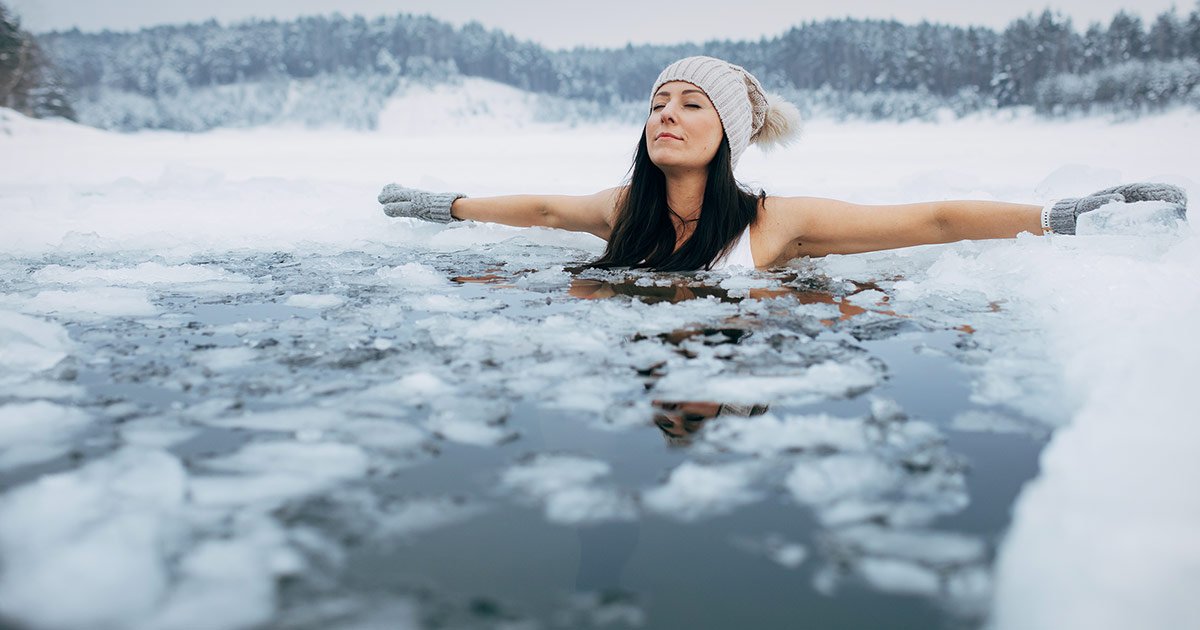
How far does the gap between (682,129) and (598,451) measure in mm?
2045

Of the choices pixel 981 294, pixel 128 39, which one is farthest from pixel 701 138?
pixel 128 39

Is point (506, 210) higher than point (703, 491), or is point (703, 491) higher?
point (506, 210)

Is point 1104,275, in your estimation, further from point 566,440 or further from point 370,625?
point 370,625

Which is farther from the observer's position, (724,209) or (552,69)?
(552,69)

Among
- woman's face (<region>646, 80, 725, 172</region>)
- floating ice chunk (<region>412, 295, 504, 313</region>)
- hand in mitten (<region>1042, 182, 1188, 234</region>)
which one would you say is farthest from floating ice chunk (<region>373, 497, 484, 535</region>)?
hand in mitten (<region>1042, 182, 1188, 234</region>)

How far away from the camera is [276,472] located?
1.07m

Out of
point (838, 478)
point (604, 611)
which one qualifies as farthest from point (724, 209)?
point (604, 611)

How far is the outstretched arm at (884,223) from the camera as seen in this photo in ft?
8.62

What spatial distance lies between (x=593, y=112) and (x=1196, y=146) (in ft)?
88.7

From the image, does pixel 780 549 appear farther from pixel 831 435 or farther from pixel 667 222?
pixel 667 222

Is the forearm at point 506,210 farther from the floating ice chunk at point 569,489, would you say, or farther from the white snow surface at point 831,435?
the floating ice chunk at point 569,489

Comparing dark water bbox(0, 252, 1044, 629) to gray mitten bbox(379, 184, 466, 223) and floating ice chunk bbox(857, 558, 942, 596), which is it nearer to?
floating ice chunk bbox(857, 558, 942, 596)

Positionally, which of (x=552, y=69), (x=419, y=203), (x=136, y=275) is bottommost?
(x=136, y=275)

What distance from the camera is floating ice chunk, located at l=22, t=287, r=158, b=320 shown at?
6.88 feet
